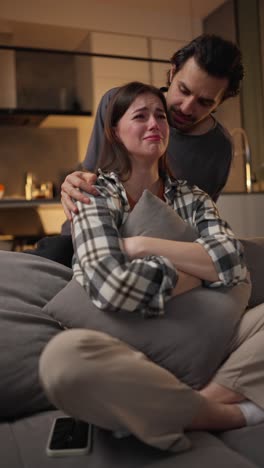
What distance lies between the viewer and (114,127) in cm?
153

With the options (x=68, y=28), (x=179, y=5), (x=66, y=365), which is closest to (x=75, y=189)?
Answer: (x=66, y=365)

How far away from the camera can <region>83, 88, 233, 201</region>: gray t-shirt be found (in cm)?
195

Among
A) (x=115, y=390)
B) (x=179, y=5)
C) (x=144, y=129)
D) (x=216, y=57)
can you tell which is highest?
(x=179, y=5)

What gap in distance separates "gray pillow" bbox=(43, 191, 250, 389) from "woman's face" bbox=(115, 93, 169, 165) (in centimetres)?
46

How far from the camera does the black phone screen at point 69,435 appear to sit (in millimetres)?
902

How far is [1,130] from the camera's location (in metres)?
5.19

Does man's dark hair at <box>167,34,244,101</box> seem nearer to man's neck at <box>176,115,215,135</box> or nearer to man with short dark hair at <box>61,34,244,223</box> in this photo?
man with short dark hair at <box>61,34,244,223</box>

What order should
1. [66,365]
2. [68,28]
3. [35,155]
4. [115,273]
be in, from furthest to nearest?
[35,155] < [68,28] < [115,273] < [66,365]

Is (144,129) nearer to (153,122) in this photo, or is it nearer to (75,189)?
(153,122)

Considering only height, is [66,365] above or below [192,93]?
below

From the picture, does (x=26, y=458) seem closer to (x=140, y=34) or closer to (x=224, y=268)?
(x=224, y=268)

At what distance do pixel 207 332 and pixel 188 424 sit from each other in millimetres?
230

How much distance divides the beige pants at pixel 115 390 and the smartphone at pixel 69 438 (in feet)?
0.21

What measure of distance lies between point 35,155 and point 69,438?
4.66 meters
